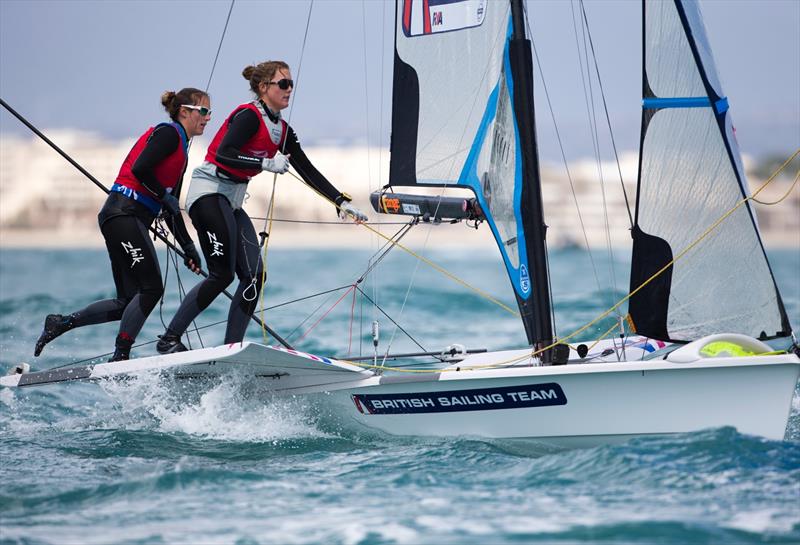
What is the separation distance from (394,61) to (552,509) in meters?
2.70

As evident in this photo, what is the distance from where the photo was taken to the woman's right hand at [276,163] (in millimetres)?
5051

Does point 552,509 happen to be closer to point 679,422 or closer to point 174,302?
point 679,422

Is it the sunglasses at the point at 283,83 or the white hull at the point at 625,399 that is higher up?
the sunglasses at the point at 283,83

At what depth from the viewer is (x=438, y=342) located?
11258 mm

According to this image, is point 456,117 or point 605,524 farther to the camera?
point 456,117

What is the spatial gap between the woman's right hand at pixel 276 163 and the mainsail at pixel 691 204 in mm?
1765

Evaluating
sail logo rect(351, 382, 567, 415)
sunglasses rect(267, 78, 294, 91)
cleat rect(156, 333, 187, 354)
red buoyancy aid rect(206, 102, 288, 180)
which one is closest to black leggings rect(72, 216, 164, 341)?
cleat rect(156, 333, 187, 354)

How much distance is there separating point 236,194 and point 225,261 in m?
0.36

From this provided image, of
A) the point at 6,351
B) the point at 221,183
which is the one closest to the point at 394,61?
the point at 221,183

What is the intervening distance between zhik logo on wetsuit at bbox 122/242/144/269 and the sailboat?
57 centimetres

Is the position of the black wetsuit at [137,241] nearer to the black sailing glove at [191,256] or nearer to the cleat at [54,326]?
the black sailing glove at [191,256]

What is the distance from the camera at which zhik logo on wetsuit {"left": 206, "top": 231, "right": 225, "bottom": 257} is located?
16.9 feet

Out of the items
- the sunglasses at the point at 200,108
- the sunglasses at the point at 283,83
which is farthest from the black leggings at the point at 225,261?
the sunglasses at the point at 283,83

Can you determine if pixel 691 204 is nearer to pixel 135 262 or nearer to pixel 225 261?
pixel 225 261
